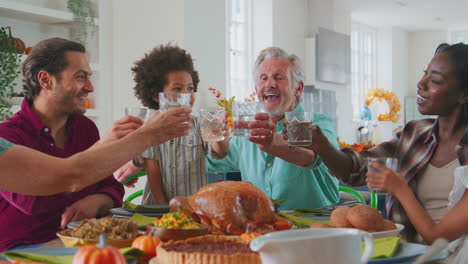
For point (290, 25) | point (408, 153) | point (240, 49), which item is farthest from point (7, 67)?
point (290, 25)

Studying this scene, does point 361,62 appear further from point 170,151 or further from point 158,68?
point 170,151

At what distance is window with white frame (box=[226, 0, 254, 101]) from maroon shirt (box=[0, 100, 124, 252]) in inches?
223

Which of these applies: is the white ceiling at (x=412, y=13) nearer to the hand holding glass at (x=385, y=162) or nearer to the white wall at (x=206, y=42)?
the white wall at (x=206, y=42)

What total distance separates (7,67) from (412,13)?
32.2 feet

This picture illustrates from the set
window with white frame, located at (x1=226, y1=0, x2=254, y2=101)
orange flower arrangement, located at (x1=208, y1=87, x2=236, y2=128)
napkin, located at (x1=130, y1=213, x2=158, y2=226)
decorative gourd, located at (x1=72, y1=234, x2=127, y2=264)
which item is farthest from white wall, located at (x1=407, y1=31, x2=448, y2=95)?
decorative gourd, located at (x1=72, y1=234, x2=127, y2=264)

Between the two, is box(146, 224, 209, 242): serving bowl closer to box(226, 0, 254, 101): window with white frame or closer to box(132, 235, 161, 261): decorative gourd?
box(132, 235, 161, 261): decorative gourd

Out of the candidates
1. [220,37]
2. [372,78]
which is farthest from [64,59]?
[372,78]

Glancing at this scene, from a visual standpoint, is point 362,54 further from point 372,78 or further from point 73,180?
point 73,180

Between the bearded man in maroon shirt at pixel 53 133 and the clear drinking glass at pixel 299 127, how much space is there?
536mm

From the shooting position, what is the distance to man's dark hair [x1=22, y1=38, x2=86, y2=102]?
234 cm

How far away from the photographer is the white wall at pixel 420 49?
14.1 metres

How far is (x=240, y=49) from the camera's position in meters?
8.27

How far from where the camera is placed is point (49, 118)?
7.44ft

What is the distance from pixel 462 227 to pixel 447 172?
0.38 meters
